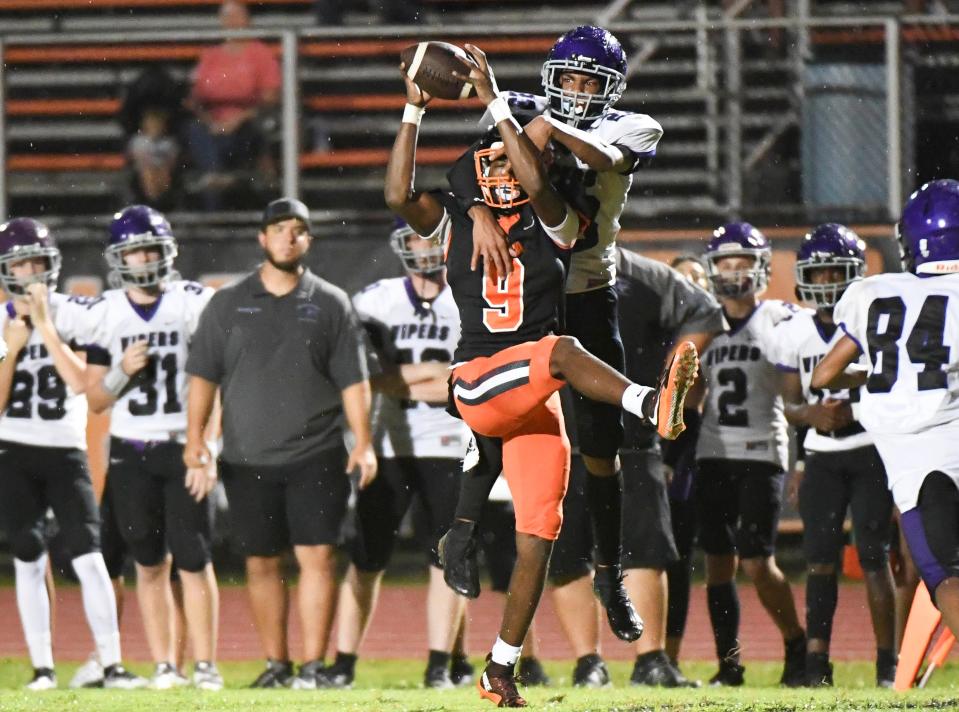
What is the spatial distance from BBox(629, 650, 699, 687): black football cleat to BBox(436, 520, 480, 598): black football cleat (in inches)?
79.4

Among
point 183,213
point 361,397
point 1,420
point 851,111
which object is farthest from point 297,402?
point 851,111

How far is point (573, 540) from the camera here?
25.7 ft

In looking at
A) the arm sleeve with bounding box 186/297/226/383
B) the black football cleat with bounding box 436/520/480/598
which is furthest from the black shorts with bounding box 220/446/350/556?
the black football cleat with bounding box 436/520/480/598

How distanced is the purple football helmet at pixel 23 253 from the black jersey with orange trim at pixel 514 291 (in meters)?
3.28

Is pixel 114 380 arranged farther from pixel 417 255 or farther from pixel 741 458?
pixel 741 458

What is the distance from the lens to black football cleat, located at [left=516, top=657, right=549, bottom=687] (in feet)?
26.3

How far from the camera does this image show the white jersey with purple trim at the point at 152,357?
8289 mm

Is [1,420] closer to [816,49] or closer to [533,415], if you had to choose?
[533,415]

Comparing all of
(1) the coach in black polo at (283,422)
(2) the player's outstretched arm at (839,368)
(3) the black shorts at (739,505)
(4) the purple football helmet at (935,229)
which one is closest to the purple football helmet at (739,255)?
(3) the black shorts at (739,505)

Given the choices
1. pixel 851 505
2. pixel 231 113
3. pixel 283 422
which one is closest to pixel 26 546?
pixel 283 422

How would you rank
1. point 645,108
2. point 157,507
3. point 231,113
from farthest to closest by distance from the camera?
point 645,108, point 231,113, point 157,507

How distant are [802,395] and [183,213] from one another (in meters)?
5.26

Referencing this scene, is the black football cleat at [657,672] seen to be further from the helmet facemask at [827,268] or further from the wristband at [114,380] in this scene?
the wristband at [114,380]

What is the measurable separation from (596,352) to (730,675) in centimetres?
246
